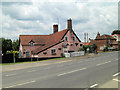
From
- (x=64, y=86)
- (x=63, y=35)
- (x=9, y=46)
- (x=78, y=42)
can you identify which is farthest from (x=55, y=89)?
(x=9, y=46)

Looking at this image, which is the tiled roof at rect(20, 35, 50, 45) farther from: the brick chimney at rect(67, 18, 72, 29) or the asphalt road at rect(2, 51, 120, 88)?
the asphalt road at rect(2, 51, 120, 88)

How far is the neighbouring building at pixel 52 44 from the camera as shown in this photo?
129 ft

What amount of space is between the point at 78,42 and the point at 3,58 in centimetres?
2334

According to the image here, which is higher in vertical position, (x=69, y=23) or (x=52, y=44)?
(x=69, y=23)

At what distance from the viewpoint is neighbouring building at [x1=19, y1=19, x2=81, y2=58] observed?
39406 mm

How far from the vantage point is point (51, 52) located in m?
39.7

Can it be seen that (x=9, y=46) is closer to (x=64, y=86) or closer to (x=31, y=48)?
(x=31, y=48)

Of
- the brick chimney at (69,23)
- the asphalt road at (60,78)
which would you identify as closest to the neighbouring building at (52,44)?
the brick chimney at (69,23)

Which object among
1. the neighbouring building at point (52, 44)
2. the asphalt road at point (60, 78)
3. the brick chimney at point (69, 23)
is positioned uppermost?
the brick chimney at point (69, 23)

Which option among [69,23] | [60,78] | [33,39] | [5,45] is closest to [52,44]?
[69,23]

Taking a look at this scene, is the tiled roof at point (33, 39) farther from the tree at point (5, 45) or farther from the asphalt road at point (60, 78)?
the asphalt road at point (60, 78)

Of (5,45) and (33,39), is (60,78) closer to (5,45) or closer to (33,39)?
(33,39)

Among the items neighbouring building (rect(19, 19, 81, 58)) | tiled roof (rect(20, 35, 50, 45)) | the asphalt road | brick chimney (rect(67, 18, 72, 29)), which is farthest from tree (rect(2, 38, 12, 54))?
the asphalt road

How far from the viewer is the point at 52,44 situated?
134 feet
